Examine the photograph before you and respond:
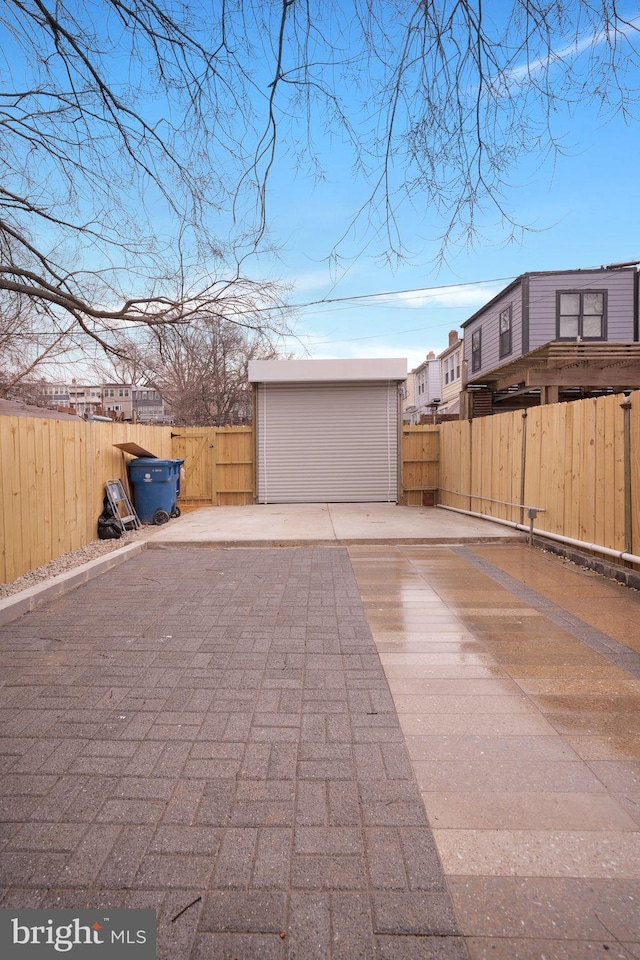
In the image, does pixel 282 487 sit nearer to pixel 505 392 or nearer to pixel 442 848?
pixel 505 392

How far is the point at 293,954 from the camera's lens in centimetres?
157

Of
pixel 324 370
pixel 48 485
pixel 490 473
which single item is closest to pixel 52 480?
pixel 48 485

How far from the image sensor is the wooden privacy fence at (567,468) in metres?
5.95

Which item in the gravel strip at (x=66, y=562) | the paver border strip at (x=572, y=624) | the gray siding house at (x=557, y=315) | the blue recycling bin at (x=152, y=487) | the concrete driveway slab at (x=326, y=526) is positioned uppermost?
the gray siding house at (x=557, y=315)

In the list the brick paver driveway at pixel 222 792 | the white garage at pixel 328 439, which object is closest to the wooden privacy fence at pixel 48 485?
the brick paver driveway at pixel 222 792

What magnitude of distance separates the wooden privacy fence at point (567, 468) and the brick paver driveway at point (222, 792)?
353cm

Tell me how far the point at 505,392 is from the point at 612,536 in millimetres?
10902

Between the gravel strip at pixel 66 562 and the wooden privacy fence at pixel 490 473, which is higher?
the wooden privacy fence at pixel 490 473

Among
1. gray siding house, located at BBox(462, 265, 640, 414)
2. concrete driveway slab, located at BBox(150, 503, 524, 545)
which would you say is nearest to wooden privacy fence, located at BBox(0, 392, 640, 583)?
concrete driveway slab, located at BBox(150, 503, 524, 545)

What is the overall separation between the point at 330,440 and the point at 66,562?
27.8 ft

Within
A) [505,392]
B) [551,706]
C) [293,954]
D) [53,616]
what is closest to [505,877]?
[293,954]

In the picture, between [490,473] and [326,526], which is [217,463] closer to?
[326,526]

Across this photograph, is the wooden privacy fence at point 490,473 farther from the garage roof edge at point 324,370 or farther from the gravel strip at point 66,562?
the garage roof edge at point 324,370

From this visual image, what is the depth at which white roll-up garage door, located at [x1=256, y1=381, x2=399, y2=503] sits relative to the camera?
14.5 meters
